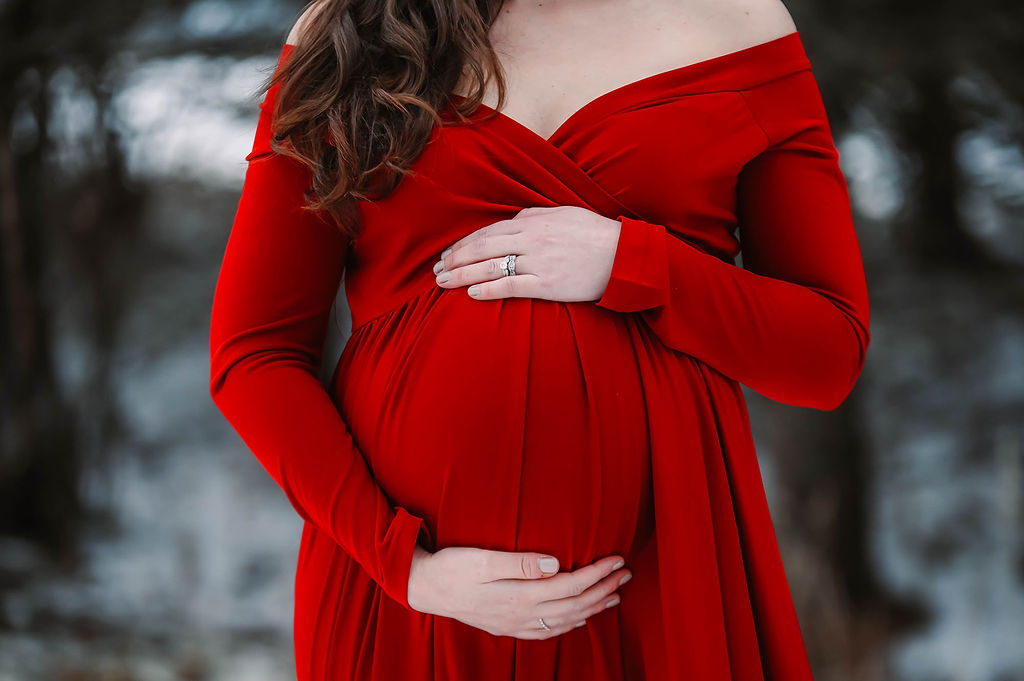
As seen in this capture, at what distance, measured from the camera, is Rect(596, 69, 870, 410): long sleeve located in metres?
0.74

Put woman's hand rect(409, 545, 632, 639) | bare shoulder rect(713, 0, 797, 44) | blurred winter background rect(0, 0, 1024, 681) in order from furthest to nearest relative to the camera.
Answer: blurred winter background rect(0, 0, 1024, 681) < bare shoulder rect(713, 0, 797, 44) < woman's hand rect(409, 545, 632, 639)

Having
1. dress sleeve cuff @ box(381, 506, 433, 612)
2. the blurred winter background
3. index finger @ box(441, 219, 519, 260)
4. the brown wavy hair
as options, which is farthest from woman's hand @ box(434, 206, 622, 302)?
the blurred winter background

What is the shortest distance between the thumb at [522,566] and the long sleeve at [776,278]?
234mm

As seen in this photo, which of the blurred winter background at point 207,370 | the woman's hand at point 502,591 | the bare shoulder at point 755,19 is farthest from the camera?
the blurred winter background at point 207,370

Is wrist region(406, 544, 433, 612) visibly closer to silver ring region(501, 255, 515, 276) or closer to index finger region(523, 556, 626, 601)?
index finger region(523, 556, 626, 601)

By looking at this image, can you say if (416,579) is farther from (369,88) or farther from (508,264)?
(369,88)

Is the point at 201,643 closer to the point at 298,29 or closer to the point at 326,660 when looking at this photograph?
the point at 326,660

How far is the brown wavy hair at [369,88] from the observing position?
2.56 ft

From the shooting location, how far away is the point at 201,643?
2.40 metres

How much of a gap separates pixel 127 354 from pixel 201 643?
916 mm

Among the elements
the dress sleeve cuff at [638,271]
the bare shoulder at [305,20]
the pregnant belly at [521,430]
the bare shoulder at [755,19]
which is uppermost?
the bare shoulder at [305,20]

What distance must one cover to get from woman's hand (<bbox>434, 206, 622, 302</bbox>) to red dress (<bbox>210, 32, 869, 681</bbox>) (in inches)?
0.7

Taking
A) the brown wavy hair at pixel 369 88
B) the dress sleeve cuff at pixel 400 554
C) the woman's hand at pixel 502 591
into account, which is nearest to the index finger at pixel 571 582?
the woman's hand at pixel 502 591

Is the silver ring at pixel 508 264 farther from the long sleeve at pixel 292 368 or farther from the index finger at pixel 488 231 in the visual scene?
the long sleeve at pixel 292 368
